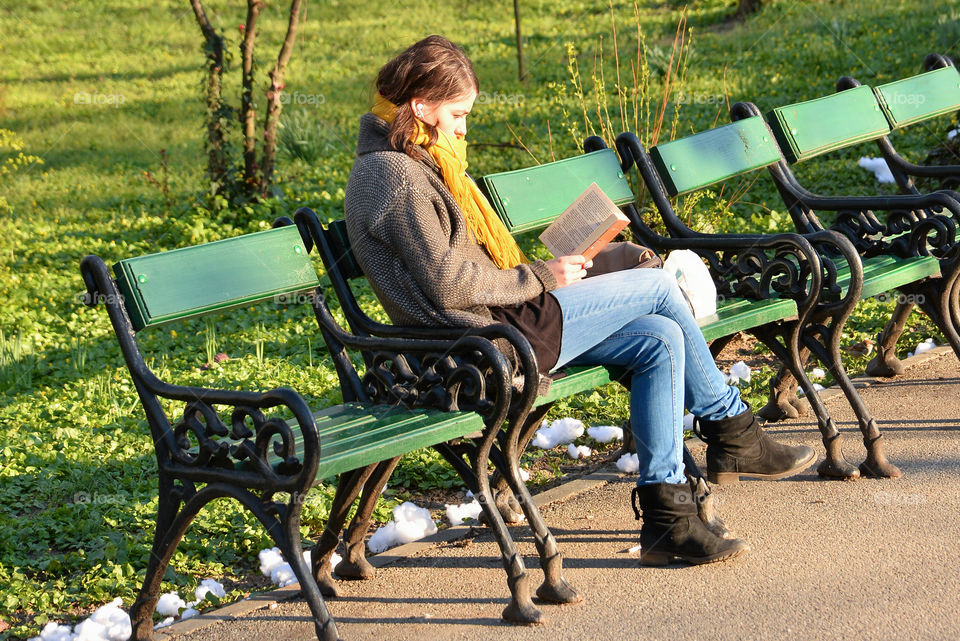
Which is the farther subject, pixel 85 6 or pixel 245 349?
pixel 85 6

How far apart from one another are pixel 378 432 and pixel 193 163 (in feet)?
29.7

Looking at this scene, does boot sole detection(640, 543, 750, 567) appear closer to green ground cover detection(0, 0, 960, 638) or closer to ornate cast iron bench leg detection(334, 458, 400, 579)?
ornate cast iron bench leg detection(334, 458, 400, 579)

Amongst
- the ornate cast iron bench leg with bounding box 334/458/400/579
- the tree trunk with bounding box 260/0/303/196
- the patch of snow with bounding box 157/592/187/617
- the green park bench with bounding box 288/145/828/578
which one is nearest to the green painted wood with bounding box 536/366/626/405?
the green park bench with bounding box 288/145/828/578

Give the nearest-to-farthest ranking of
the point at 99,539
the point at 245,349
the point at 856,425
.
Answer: the point at 99,539 < the point at 856,425 < the point at 245,349

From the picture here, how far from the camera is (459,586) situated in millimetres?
3219

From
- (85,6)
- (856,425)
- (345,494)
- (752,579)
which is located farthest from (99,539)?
(85,6)

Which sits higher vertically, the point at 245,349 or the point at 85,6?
the point at 85,6

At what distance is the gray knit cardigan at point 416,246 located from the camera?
312 centimetres

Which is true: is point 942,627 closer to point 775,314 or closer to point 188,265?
point 775,314

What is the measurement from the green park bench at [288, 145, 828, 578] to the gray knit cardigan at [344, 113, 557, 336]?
0.29ft

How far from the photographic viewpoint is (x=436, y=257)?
3.10 meters

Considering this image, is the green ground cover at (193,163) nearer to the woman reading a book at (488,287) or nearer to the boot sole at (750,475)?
the woman reading a book at (488,287)

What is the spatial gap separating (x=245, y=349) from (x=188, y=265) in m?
2.79

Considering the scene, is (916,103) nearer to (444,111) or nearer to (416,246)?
(444,111)
